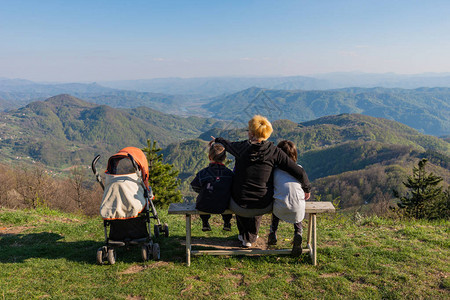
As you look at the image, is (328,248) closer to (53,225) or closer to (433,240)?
(433,240)

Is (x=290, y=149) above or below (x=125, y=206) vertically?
above

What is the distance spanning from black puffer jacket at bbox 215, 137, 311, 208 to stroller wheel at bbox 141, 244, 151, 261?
2.10 metres

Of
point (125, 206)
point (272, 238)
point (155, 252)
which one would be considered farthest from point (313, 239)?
point (125, 206)

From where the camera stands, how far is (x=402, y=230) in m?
7.62

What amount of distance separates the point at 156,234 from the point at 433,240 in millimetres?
6838

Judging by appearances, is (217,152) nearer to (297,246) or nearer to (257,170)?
(257,170)

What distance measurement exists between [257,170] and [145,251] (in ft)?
9.28

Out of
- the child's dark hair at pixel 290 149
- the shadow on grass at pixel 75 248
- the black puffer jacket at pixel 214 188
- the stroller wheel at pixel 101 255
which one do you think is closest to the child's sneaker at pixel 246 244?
the shadow on grass at pixel 75 248

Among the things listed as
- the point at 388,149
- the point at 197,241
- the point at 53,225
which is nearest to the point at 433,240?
the point at 197,241

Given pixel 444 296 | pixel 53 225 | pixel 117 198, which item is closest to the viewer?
pixel 444 296

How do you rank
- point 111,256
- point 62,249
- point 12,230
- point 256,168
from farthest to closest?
point 12,230 < point 62,249 < point 111,256 < point 256,168

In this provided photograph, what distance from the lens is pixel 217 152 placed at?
5410 mm

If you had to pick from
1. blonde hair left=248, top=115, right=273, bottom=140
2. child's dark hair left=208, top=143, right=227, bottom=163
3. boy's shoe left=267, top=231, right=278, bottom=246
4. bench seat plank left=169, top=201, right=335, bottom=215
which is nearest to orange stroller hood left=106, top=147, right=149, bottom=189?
bench seat plank left=169, top=201, right=335, bottom=215

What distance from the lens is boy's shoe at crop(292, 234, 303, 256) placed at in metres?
5.41
